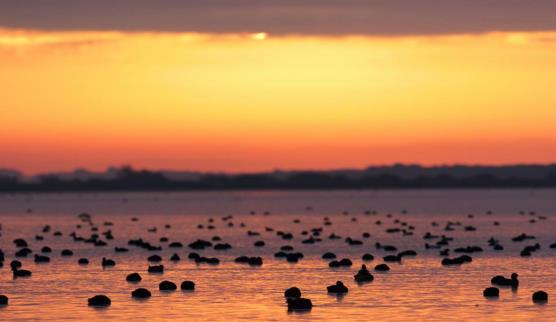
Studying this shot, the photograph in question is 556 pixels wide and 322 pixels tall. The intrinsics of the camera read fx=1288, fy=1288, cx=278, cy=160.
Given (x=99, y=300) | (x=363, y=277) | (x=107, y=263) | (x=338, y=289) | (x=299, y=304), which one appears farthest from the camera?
(x=107, y=263)

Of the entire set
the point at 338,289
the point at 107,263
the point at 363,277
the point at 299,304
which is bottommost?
the point at 299,304

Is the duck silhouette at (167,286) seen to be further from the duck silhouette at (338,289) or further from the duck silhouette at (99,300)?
Result: the duck silhouette at (338,289)

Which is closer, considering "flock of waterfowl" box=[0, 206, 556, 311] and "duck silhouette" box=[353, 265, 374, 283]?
"flock of waterfowl" box=[0, 206, 556, 311]

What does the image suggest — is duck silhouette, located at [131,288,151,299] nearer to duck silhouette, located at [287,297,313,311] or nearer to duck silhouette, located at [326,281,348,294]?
duck silhouette, located at [287,297,313,311]

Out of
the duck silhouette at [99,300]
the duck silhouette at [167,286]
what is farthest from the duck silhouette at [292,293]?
the duck silhouette at [99,300]

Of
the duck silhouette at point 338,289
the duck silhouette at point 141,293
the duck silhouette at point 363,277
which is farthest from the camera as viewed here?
the duck silhouette at point 363,277

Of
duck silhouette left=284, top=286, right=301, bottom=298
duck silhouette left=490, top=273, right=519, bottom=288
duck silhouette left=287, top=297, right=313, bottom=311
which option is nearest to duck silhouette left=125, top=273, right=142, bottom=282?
duck silhouette left=284, top=286, right=301, bottom=298

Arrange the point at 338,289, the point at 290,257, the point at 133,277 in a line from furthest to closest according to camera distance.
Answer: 1. the point at 290,257
2. the point at 133,277
3. the point at 338,289

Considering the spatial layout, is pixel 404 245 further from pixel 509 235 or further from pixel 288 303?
pixel 288 303

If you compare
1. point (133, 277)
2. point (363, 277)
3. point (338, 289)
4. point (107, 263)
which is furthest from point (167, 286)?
point (107, 263)

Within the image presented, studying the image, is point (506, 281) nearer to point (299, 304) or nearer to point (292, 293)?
point (292, 293)

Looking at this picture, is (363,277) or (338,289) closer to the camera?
(338,289)

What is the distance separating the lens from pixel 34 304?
55.8 m

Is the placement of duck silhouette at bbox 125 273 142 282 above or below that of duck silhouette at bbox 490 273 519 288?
above
